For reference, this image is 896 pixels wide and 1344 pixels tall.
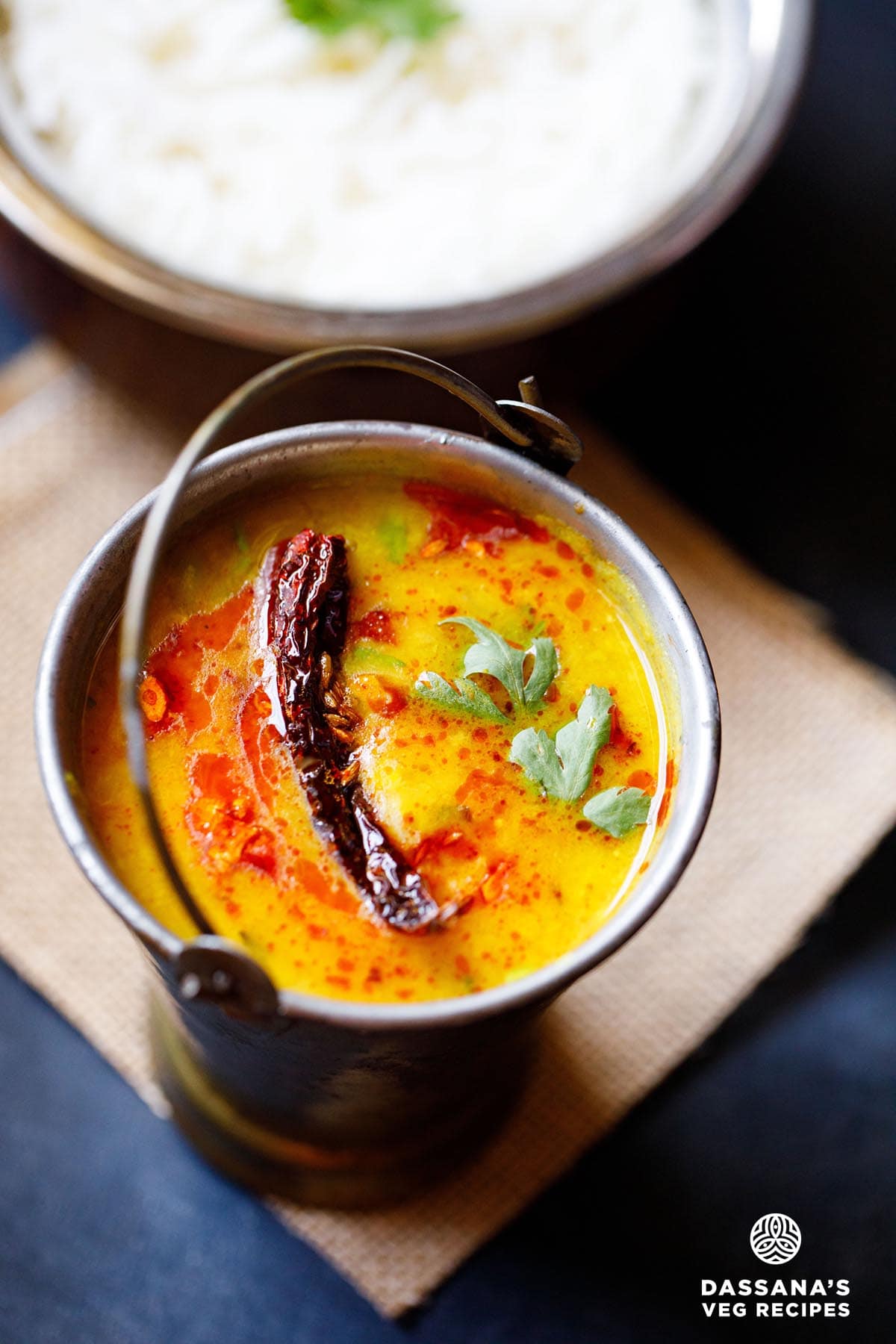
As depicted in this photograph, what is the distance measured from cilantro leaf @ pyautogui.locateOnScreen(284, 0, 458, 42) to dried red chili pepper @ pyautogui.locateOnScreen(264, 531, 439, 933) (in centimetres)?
135

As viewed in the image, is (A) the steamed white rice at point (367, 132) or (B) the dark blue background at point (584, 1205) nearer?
(B) the dark blue background at point (584, 1205)

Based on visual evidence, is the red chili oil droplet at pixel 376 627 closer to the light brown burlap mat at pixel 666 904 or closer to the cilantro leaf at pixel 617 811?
the cilantro leaf at pixel 617 811

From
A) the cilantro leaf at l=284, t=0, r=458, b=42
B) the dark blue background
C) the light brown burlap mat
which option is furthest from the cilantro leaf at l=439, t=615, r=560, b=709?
the cilantro leaf at l=284, t=0, r=458, b=42

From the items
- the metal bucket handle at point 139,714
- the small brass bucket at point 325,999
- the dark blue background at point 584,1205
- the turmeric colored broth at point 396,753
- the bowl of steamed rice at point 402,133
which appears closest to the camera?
the metal bucket handle at point 139,714

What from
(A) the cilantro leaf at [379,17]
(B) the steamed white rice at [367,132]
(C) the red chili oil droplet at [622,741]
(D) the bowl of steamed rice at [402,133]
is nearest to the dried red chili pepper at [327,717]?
(C) the red chili oil droplet at [622,741]

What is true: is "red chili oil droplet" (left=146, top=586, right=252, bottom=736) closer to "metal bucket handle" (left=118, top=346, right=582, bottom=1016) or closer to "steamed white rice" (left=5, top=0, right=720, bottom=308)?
"metal bucket handle" (left=118, top=346, right=582, bottom=1016)

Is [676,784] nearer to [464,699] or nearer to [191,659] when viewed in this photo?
[464,699]

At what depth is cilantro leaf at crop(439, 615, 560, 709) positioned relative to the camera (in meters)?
1.34

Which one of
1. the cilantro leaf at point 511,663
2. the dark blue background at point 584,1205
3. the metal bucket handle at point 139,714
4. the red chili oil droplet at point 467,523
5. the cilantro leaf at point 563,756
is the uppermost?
the metal bucket handle at point 139,714

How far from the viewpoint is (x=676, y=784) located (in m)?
1.27

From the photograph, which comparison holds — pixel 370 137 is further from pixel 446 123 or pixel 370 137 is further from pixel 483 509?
pixel 483 509

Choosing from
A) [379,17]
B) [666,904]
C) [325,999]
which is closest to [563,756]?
[325,999]

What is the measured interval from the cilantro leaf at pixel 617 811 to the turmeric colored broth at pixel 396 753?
1cm

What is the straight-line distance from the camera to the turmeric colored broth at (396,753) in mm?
1248
